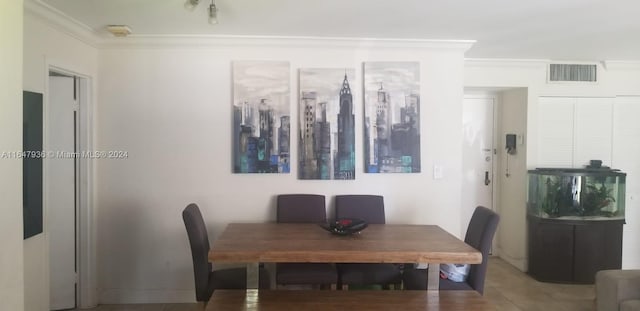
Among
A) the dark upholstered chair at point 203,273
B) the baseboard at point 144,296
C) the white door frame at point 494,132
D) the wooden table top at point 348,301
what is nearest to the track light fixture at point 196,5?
the dark upholstered chair at point 203,273

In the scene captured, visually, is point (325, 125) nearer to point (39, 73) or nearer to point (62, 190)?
point (39, 73)

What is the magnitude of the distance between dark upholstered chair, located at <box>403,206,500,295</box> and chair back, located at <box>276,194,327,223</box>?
0.91 metres

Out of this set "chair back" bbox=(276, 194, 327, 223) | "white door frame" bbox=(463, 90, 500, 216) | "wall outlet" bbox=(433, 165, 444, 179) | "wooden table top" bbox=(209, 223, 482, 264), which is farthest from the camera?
"white door frame" bbox=(463, 90, 500, 216)

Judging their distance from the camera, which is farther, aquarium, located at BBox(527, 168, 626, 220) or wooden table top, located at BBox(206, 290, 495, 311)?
aquarium, located at BBox(527, 168, 626, 220)

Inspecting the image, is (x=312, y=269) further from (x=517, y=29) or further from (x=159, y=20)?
(x=517, y=29)

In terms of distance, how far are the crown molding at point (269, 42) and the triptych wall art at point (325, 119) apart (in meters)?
0.17

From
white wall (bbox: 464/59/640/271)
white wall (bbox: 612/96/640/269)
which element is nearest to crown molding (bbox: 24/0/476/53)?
white wall (bbox: 464/59/640/271)

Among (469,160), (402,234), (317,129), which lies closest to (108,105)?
(317,129)

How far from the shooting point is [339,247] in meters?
2.53

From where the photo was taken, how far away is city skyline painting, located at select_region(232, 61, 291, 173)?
3.49 metres

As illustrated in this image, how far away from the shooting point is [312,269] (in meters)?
2.88

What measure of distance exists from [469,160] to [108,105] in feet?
12.8

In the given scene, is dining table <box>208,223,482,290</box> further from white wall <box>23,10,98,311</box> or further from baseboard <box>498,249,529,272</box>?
baseboard <box>498,249,529,272</box>

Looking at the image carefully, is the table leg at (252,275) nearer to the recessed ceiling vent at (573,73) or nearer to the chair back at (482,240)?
the chair back at (482,240)
